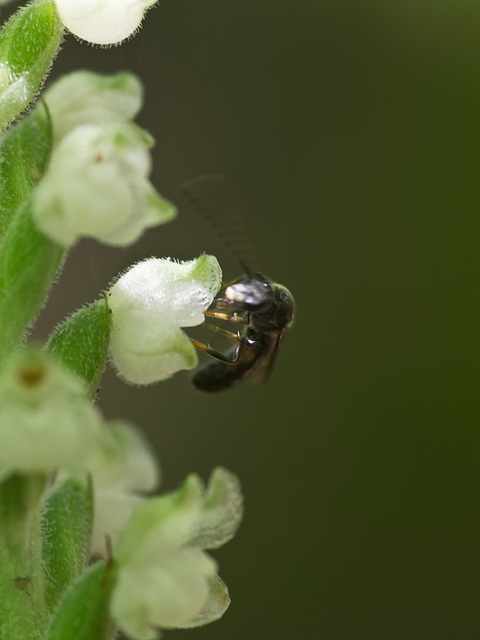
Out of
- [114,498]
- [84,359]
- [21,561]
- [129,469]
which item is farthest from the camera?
[129,469]

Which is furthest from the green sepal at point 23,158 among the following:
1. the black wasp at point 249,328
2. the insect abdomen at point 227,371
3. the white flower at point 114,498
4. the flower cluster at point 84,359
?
the insect abdomen at point 227,371

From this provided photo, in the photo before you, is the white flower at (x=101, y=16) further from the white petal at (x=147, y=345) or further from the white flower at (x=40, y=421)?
the white flower at (x=40, y=421)

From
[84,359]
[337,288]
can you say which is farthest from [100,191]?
[337,288]

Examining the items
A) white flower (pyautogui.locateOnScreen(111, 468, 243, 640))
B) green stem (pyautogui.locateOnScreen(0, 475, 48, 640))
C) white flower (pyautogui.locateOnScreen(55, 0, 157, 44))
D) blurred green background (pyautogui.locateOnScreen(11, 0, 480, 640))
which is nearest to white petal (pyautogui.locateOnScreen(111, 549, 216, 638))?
white flower (pyautogui.locateOnScreen(111, 468, 243, 640))

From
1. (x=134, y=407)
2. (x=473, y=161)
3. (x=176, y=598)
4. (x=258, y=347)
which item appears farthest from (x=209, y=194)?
(x=473, y=161)

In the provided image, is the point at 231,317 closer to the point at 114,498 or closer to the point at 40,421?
the point at 114,498
